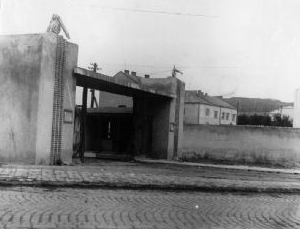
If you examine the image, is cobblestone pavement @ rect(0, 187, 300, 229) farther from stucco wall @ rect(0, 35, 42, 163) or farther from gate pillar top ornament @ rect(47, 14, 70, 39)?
gate pillar top ornament @ rect(47, 14, 70, 39)

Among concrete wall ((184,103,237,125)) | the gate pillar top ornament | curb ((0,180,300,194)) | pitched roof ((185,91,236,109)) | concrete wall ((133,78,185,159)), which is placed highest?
pitched roof ((185,91,236,109))

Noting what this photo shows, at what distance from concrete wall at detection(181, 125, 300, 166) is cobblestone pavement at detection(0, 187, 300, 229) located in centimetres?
2125

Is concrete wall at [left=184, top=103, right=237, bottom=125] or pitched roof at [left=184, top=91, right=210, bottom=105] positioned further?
pitched roof at [left=184, top=91, right=210, bottom=105]

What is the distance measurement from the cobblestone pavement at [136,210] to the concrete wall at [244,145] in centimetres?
2125

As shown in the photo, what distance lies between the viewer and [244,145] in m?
32.0

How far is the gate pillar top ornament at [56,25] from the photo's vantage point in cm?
1609

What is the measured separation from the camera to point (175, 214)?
781cm

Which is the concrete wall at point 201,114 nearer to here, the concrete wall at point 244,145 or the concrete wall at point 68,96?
the concrete wall at point 244,145

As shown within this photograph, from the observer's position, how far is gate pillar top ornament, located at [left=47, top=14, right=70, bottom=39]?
16.1 metres

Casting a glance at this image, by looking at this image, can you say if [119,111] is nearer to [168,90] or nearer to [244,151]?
[168,90]

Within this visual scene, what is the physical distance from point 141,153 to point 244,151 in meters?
9.36

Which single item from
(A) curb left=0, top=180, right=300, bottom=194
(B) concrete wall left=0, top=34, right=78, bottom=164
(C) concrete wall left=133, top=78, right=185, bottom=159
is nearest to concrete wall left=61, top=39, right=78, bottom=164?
(B) concrete wall left=0, top=34, right=78, bottom=164

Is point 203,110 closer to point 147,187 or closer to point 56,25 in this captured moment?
point 56,25

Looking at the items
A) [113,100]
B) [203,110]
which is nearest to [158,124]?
[113,100]
